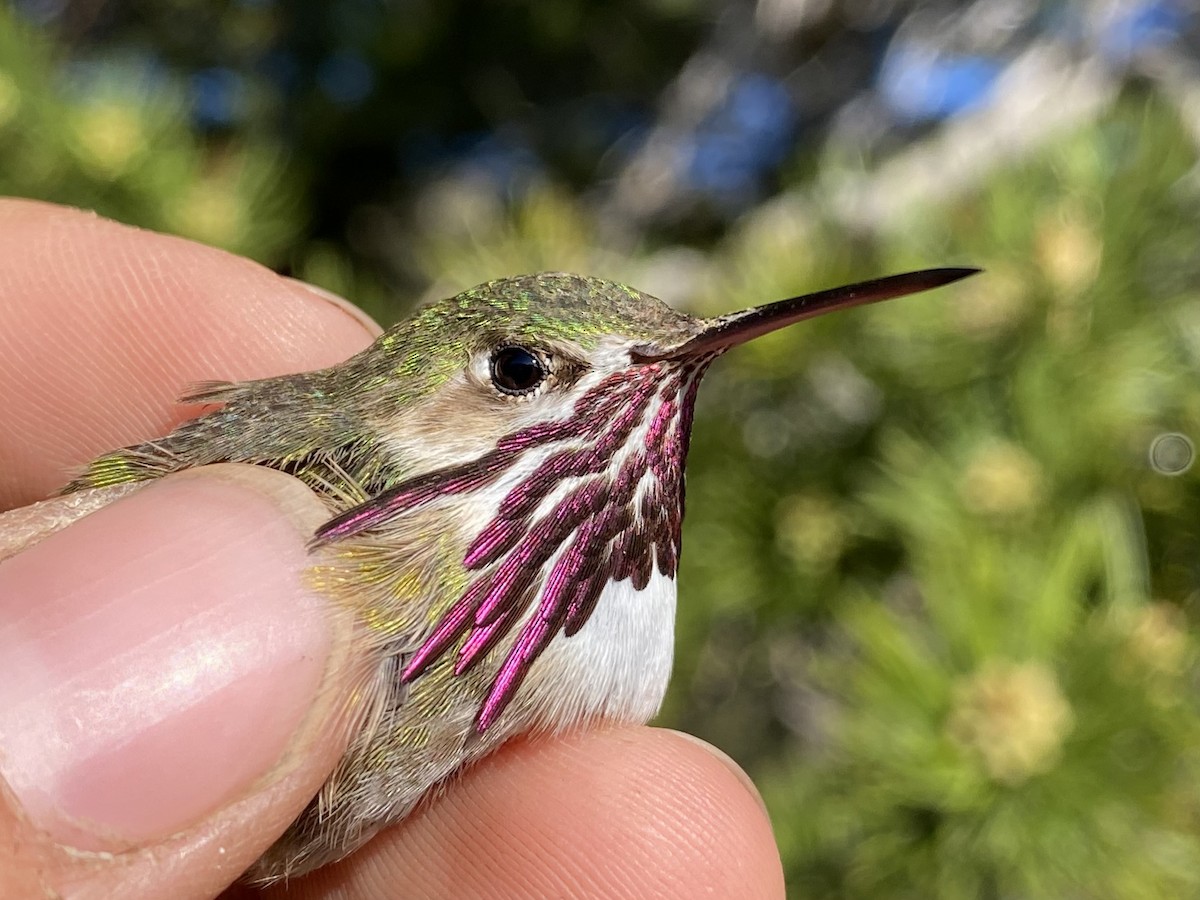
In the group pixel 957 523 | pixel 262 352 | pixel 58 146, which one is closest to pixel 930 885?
pixel 957 523

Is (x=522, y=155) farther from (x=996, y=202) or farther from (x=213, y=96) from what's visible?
(x=996, y=202)

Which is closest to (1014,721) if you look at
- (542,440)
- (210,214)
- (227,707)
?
(542,440)

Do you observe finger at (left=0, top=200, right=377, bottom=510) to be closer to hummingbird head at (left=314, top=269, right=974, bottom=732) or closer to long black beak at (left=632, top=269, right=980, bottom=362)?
hummingbird head at (left=314, top=269, right=974, bottom=732)

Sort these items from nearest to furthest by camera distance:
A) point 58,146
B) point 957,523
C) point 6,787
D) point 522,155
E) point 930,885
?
point 6,787, point 930,885, point 957,523, point 58,146, point 522,155

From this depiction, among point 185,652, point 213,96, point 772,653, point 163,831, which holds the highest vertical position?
point 213,96

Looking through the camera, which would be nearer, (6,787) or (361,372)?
(6,787)

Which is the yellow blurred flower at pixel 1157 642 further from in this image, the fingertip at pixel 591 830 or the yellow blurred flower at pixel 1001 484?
the fingertip at pixel 591 830

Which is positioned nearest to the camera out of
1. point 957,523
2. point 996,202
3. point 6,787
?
point 6,787

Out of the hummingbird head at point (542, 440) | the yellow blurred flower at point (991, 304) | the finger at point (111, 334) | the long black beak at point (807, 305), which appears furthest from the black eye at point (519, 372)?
the yellow blurred flower at point (991, 304)
